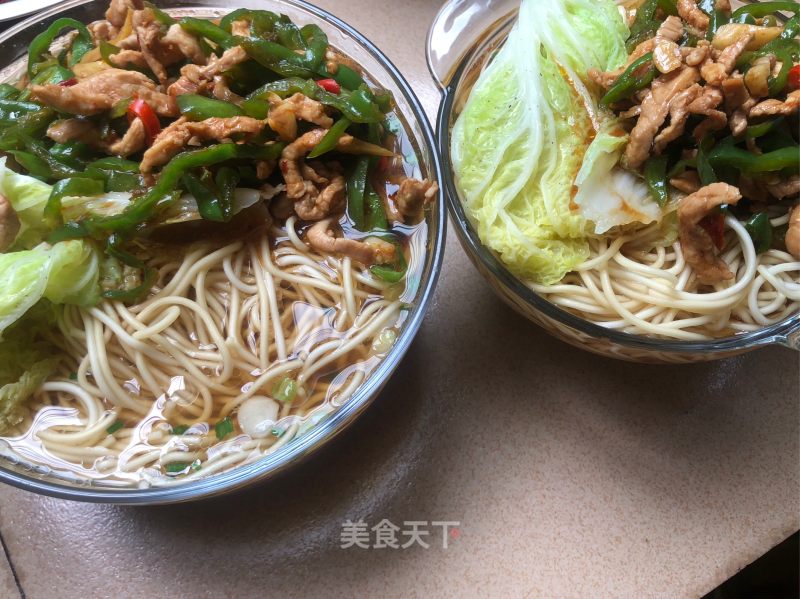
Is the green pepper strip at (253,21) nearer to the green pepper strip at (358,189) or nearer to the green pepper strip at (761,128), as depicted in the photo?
the green pepper strip at (358,189)

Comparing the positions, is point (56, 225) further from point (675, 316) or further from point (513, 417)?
point (675, 316)

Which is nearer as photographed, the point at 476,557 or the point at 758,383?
the point at 476,557

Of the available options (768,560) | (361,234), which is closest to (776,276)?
(361,234)

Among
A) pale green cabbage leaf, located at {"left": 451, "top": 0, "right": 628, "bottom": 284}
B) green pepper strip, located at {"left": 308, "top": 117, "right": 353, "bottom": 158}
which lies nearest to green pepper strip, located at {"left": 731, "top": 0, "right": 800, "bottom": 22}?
pale green cabbage leaf, located at {"left": 451, "top": 0, "right": 628, "bottom": 284}

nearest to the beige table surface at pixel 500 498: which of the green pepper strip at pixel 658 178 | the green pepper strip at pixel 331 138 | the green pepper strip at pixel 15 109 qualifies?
the green pepper strip at pixel 658 178

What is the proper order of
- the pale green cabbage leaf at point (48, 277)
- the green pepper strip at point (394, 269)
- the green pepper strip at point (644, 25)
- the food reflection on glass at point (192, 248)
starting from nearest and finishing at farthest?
Answer: 1. the pale green cabbage leaf at point (48, 277)
2. the food reflection on glass at point (192, 248)
3. the green pepper strip at point (394, 269)
4. the green pepper strip at point (644, 25)

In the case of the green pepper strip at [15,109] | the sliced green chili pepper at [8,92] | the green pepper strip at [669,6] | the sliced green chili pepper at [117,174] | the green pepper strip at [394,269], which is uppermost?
the sliced green chili pepper at [8,92]
